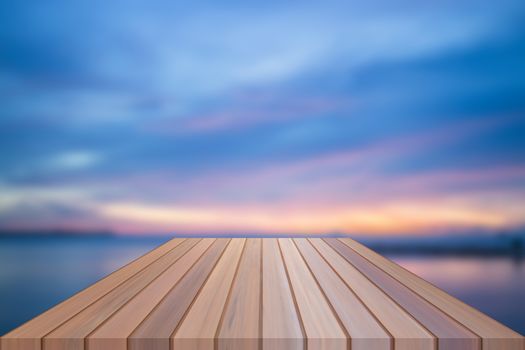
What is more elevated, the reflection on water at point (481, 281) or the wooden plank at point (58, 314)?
the wooden plank at point (58, 314)

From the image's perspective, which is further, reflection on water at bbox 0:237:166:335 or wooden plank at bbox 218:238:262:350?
reflection on water at bbox 0:237:166:335

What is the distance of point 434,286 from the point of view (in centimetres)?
237

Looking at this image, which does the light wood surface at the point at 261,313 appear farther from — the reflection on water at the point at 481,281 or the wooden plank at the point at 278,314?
the reflection on water at the point at 481,281

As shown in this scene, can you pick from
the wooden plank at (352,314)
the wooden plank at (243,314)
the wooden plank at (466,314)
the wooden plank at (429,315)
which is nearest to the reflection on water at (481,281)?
the wooden plank at (466,314)

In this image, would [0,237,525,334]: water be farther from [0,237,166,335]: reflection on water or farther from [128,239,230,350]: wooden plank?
[128,239,230,350]: wooden plank

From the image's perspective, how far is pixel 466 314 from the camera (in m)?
1.80

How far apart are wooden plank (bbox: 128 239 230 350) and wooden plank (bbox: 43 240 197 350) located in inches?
7.5

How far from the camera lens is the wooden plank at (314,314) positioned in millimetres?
1455

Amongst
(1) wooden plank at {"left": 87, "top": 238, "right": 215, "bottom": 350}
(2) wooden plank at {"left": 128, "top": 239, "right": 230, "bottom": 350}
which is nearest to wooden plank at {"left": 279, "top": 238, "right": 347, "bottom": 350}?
(2) wooden plank at {"left": 128, "top": 239, "right": 230, "bottom": 350}

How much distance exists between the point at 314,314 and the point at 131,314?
0.79 m

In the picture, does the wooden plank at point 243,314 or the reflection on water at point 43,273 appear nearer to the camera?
the wooden plank at point 243,314

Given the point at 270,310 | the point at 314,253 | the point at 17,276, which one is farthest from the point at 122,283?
the point at 17,276

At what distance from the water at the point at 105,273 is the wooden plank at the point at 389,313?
5997 millimetres

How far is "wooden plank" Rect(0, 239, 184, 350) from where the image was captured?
1501 millimetres
